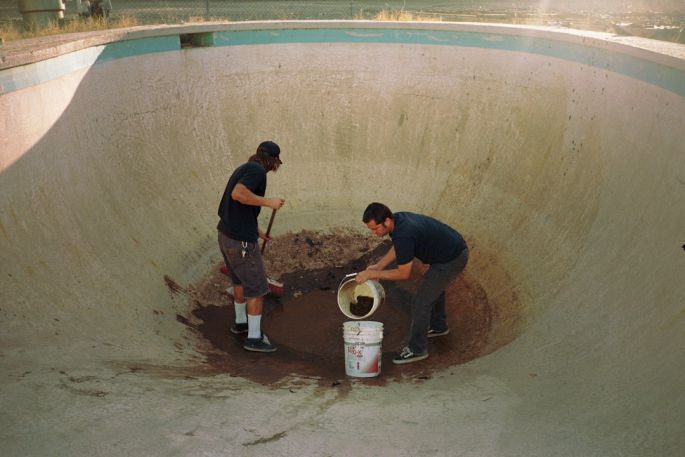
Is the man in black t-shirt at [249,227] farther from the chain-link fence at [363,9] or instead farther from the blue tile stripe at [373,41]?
the chain-link fence at [363,9]

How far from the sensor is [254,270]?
209 inches

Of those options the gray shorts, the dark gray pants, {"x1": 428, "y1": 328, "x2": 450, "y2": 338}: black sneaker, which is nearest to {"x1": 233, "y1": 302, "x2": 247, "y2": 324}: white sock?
the gray shorts

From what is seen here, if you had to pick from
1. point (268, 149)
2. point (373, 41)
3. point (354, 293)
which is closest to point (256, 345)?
point (354, 293)

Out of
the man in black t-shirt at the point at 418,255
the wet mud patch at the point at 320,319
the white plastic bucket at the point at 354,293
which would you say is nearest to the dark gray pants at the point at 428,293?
the man in black t-shirt at the point at 418,255

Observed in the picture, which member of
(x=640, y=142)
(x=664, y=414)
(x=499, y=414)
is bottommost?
(x=499, y=414)

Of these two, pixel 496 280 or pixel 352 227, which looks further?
pixel 352 227

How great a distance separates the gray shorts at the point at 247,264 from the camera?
5277 millimetres

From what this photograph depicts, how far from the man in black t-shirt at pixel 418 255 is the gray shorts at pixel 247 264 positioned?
3.09 ft

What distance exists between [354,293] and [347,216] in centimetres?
276

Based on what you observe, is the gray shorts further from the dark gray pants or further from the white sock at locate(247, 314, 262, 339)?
the dark gray pants

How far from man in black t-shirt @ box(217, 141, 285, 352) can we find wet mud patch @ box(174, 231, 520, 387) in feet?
0.99

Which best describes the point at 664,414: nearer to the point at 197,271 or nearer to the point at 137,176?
the point at 197,271

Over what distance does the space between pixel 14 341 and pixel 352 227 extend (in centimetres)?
453

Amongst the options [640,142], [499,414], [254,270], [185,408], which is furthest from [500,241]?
[185,408]
